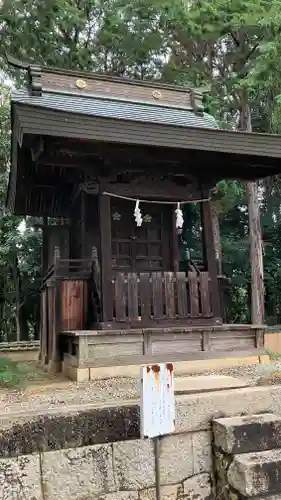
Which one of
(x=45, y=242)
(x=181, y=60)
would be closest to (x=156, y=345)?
(x=45, y=242)

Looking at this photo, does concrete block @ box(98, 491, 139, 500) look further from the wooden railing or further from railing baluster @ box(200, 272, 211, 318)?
railing baluster @ box(200, 272, 211, 318)

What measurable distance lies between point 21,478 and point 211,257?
5.22 m

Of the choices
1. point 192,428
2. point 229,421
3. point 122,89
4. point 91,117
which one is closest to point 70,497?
point 192,428

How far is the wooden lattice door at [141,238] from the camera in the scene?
822 centimetres

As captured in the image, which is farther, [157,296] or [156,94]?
[156,94]

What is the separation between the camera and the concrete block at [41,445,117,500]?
9.21ft

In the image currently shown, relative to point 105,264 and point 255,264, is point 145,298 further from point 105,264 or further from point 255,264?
point 255,264

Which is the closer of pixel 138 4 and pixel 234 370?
pixel 234 370

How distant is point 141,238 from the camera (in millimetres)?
8477

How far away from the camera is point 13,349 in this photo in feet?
37.4

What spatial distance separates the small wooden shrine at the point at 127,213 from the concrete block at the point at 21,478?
10.1 ft

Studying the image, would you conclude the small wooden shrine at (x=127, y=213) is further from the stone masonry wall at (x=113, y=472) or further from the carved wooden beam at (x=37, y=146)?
the stone masonry wall at (x=113, y=472)

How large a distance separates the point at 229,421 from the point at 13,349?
30.3 ft

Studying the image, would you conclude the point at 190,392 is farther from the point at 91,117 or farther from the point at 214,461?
the point at 91,117
